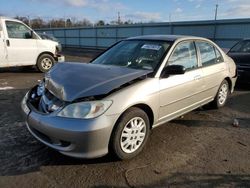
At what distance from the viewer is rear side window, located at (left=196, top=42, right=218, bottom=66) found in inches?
211

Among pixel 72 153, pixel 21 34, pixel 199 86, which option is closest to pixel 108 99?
pixel 72 153

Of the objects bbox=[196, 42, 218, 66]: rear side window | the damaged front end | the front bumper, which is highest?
bbox=[196, 42, 218, 66]: rear side window

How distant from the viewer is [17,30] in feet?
33.4

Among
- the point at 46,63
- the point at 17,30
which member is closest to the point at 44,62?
the point at 46,63

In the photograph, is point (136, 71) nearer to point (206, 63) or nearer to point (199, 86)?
point (199, 86)

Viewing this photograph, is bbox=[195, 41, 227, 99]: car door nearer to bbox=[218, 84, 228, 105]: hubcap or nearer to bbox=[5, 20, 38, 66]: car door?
bbox=[218, 84, 228, 105]: hubcap

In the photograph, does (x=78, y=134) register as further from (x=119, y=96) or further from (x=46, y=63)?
(x=46, y=63)

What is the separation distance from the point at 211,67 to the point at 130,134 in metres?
2.60

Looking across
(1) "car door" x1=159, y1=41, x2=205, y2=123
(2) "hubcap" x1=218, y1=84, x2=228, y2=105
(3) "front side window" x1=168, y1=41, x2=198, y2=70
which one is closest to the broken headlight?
(1) "car door" x1=159, y1=41, x2=205, y2=123

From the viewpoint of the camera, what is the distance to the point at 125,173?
3.46 meters

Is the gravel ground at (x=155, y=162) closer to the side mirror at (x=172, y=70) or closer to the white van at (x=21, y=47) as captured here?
the side mirror at (x=172, y=70)

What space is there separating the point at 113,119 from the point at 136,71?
101cm

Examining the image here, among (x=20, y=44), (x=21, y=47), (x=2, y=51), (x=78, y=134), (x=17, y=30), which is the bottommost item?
(x=78, y=134)

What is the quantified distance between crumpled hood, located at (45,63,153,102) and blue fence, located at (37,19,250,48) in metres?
13.7
